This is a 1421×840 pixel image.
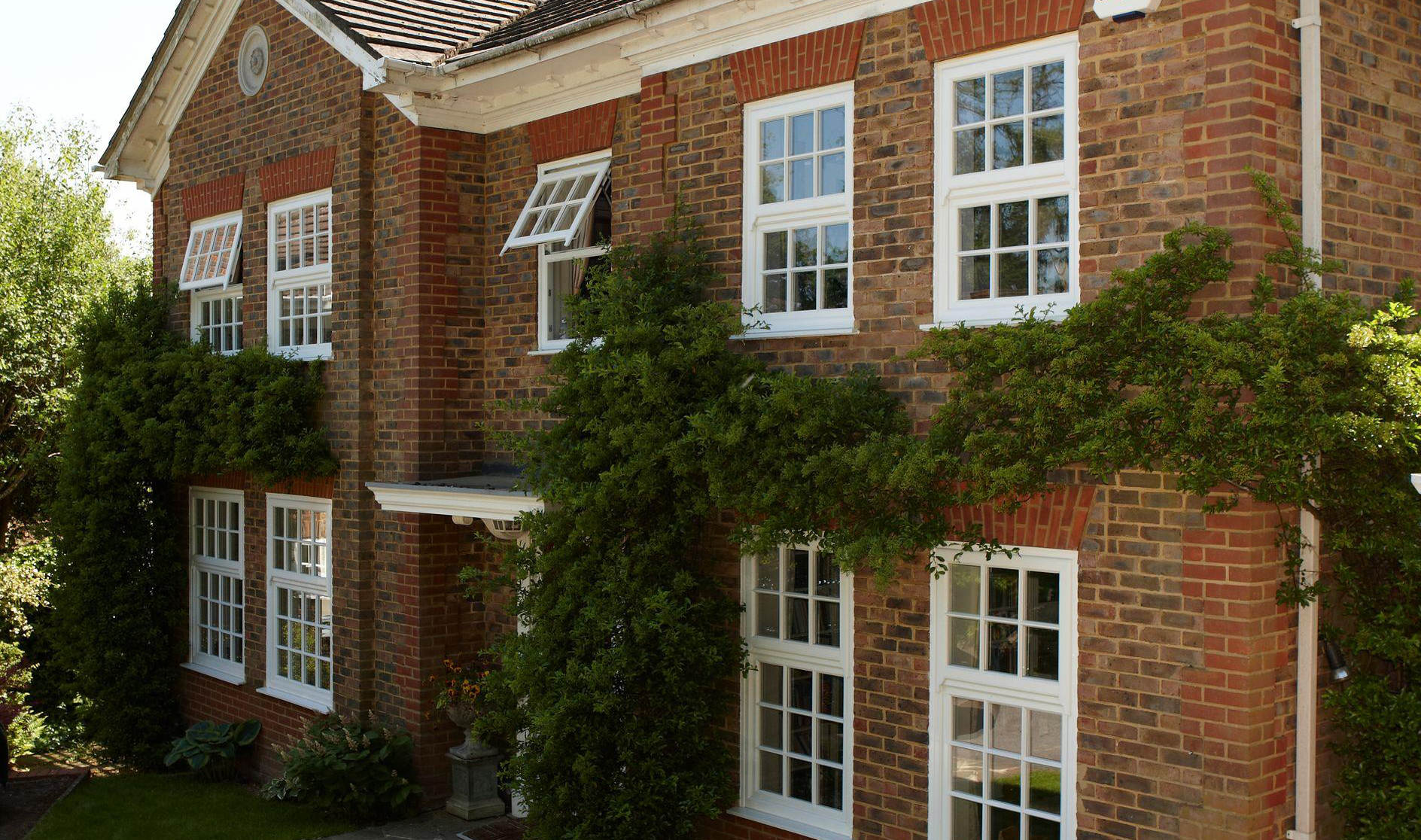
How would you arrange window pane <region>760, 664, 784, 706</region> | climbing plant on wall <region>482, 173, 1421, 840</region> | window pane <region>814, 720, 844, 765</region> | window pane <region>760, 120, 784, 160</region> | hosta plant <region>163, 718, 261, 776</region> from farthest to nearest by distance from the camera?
1. hosta plant <region>163, 718, 261, 776</region>
2. window pane <region>760, 664, 784, 706</region>
3. window pane <region>760, 120, 784, 160</region>
4. window pane <region>814, 720, 844, 765</region>
5. climbing plant on wall <region>482, 173, 1421, 840</region>

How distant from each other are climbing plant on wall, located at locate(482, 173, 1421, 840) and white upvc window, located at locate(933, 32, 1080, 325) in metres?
0.27

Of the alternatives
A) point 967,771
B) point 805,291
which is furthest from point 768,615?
point 805,291

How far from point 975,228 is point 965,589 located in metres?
1.97

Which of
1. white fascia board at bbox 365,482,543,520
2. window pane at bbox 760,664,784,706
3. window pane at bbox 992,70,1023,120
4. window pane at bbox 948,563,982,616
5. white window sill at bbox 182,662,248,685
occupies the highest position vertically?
window pane at bbox 992,70,1023,120

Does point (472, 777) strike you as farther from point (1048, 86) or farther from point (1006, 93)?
point (1048, 86)

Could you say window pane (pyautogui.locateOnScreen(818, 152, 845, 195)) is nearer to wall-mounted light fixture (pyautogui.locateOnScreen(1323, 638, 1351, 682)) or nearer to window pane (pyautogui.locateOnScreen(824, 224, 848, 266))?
window pane (pyautogui.locateOnScreen(824, 224, 848, 266))

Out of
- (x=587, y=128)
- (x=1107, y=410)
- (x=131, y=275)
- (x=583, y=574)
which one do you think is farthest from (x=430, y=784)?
(x=131, y=275)

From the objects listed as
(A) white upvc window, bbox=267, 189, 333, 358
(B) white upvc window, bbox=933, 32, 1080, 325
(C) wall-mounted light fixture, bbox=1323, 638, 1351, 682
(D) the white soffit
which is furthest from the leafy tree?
(C) wall-mounted light fixture, bbox=1323, 638, 1351, 682

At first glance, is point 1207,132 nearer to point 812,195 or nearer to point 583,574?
point 812,195

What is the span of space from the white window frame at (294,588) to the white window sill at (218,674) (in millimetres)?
512

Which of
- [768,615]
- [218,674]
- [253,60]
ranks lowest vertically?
[218,674]

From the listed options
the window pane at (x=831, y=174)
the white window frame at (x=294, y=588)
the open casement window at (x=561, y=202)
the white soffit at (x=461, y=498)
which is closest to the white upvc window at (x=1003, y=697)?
the window pane at (x=831, y=174)

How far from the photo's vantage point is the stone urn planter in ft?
33.6

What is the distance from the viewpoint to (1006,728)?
22.1 ft
